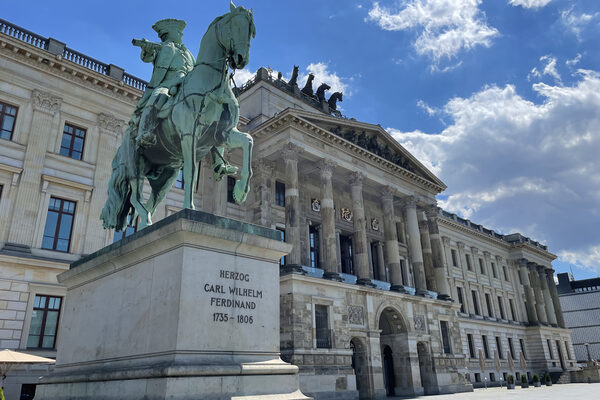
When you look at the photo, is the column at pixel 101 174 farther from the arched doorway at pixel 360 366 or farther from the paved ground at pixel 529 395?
the paved ground at pixel 529 395

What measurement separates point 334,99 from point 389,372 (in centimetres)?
2316

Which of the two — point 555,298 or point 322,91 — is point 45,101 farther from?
point 555,298

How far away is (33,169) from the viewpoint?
21453 millimetres

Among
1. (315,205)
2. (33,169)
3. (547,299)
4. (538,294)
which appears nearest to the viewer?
(33,169)

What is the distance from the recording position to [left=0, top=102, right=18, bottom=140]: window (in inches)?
840

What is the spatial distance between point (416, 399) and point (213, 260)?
22819mm

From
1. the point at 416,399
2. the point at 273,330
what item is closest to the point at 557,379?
the point at 416,399

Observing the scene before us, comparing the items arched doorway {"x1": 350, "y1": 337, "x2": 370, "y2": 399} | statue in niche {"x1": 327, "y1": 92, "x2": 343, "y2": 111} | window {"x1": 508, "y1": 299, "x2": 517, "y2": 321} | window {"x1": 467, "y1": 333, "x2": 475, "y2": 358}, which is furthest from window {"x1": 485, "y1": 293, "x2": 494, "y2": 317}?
arched doorway {"x1": 350, "y1": 337, "x2": 370, "y2": 399}

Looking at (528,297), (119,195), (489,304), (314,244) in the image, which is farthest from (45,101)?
(528,297)

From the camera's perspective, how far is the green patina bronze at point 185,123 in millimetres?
7016

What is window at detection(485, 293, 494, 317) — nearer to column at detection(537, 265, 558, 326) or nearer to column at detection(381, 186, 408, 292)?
column at detection(537, 265, 558, 326)

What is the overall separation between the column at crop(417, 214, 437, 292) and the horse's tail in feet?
100

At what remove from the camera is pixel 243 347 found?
571 centimetres

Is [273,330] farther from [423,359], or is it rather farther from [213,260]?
[423,359]
